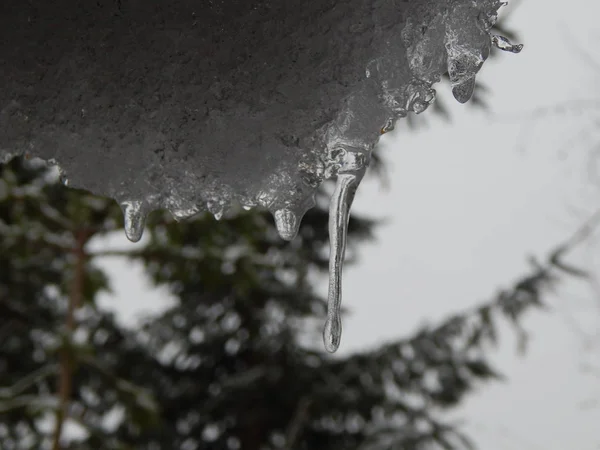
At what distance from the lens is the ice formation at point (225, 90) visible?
0.76 m

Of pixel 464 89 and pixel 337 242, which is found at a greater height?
pixel 464 89

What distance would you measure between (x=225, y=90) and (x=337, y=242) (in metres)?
0.25

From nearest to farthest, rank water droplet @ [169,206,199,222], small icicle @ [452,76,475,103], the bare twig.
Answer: small icicle @ [452,76,475,103] < water droplet @ [169,206,199,222] < the bare twig

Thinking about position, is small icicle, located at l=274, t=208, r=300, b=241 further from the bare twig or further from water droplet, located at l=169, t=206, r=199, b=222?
the bare twig

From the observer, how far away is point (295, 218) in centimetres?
90

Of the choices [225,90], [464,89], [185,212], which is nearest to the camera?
[464,89]

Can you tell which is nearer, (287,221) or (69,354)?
(287,221)

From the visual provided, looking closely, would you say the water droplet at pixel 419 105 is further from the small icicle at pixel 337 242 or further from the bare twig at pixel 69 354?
the bare twig at pixel 69 354

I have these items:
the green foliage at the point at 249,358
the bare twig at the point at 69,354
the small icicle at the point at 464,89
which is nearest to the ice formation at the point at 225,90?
the small icicle at the point at 464,89

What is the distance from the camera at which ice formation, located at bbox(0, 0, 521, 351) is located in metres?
0.76

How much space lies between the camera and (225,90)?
875mm

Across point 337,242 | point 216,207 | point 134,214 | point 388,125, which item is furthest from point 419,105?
point 134,214

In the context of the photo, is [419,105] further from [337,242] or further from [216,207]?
[216,207]

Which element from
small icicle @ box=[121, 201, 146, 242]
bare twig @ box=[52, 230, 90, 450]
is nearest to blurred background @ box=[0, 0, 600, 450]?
bare twig @ box=[52, 230, 90, 450]
